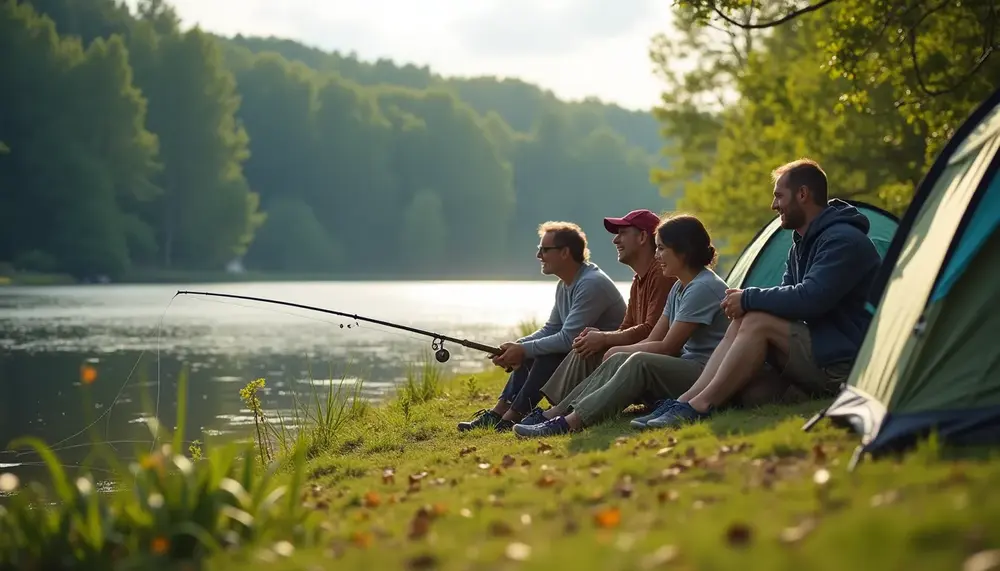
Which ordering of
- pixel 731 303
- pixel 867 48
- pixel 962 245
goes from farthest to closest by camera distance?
pixel 867 48 < pixel 731 303 < pixel 962 245

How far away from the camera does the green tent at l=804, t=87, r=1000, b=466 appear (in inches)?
191

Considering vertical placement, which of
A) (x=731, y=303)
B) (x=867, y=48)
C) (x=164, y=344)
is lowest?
(x=164, y=344)

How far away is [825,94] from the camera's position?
69.6 ft

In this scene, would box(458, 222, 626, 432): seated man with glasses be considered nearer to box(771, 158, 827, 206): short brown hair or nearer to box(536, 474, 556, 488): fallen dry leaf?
box(771, 158, 827, 206): short brown hair

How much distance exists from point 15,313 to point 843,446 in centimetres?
2568

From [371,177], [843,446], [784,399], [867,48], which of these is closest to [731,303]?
[784,399]

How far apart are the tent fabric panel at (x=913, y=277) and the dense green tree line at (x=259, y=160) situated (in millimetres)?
41560

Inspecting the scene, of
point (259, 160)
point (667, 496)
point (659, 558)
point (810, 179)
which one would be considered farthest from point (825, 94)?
point (259, 160)

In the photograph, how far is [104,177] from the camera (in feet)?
158

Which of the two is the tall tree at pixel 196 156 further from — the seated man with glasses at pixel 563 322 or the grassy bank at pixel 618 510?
the grassy bank at pixel 618 510

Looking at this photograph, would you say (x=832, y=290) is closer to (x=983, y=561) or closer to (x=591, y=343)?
(x=591, y=343)

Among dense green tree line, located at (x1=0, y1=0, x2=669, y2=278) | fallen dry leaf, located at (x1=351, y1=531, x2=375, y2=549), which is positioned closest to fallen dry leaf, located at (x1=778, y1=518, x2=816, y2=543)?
fallen dry leaf, located at (x1=351, y1=531, x2=375, y2=549)

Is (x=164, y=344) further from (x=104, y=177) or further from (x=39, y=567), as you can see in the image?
(x=104, y=177)

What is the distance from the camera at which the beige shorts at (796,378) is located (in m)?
6.48
